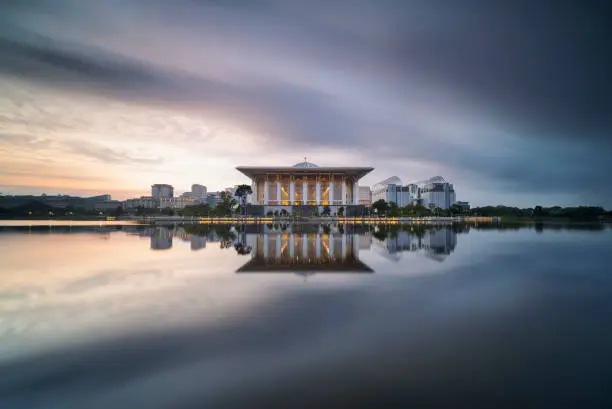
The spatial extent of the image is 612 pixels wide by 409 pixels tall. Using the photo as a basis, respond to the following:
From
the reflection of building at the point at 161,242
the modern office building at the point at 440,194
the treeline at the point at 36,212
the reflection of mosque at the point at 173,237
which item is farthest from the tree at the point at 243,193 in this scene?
the modern office building at the point at 440,194

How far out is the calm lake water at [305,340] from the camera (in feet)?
11.0

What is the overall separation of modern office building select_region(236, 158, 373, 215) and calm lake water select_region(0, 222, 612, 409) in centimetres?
7306

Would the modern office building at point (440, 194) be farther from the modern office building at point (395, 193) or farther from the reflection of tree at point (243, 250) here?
the reflection of tree at point (243, 250)

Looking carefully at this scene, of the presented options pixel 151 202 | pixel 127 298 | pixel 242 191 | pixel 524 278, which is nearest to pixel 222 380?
pixel 127 298

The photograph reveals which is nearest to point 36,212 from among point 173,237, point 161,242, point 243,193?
point 243,193

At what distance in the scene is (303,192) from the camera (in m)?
83.1

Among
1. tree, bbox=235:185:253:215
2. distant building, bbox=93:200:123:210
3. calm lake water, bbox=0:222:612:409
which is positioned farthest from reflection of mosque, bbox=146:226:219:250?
distant building, bbox=93:200:123:210

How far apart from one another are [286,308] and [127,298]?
142 inches

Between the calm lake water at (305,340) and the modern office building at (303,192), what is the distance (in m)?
73.1

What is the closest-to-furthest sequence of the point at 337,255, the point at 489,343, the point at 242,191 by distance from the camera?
the point at 489,343 < the point at 337,255 < the point at 242,191

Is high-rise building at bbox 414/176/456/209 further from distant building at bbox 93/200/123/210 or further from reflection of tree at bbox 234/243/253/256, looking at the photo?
distant building at bbox 93/200/123/210

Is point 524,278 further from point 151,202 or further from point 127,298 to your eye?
point 151,202

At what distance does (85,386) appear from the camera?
357 cm

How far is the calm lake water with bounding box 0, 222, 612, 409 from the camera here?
336cm
